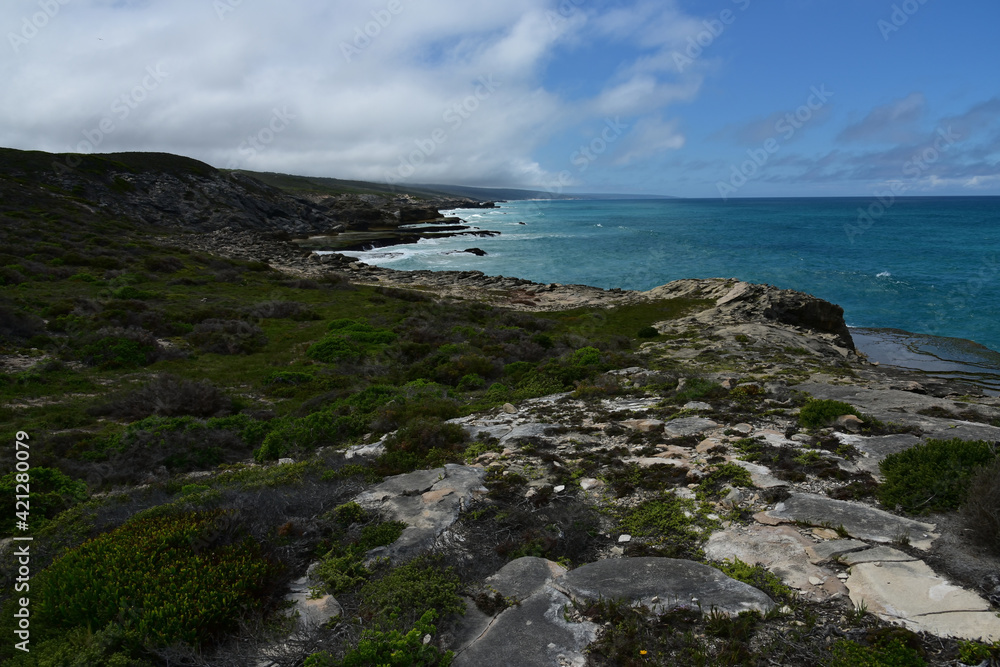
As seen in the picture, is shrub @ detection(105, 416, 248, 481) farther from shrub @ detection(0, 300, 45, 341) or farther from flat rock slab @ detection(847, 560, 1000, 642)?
shrub @ detection(0, 300, 45, 341)

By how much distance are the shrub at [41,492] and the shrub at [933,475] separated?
454 inches

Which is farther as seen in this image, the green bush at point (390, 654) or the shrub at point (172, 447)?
the shrub at point (172, 447)

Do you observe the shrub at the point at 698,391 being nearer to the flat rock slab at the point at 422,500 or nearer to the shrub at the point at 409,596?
the flat rock slab at the point at 422,500

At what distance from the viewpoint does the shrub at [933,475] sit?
5.59 meters

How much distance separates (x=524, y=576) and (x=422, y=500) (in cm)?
209

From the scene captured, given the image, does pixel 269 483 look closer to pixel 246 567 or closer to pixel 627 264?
pixel 246 567

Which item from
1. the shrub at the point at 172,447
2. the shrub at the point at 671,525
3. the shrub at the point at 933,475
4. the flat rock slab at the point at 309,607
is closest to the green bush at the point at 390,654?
the flat rock slab at the point at 309,607

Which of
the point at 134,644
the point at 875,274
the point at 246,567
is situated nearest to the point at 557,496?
the point at 246,567

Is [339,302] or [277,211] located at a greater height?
[277,211]

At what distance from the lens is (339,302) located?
32.7m

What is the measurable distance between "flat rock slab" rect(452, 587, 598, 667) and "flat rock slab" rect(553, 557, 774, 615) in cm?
33

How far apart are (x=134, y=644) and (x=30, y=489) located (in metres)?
5.88

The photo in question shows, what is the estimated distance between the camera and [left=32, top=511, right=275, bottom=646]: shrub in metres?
4.27

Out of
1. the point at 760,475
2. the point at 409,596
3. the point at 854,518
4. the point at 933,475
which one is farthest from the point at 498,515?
the point at 933,475
